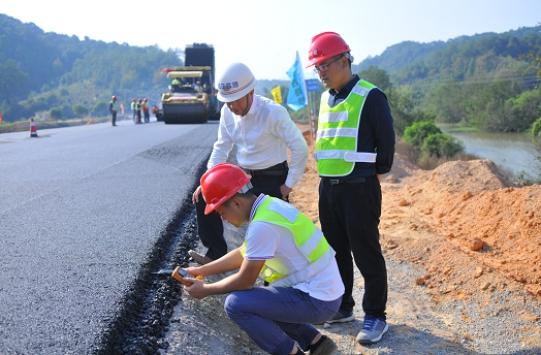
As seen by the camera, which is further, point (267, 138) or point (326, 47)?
point (267, 138)

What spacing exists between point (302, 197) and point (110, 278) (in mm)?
5936

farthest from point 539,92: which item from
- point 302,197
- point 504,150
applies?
point 302,197

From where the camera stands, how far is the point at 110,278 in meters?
3.64

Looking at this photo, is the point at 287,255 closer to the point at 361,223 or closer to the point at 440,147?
the point at 361,223

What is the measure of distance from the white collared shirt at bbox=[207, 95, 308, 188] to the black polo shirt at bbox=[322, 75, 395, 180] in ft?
1.36

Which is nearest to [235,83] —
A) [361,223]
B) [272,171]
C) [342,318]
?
[272,171]

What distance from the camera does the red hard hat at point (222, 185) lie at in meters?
2.74

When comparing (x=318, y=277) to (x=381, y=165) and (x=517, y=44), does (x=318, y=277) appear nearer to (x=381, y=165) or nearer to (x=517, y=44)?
(x=381, y=165)

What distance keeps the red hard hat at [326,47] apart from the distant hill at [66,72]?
63.9 metres

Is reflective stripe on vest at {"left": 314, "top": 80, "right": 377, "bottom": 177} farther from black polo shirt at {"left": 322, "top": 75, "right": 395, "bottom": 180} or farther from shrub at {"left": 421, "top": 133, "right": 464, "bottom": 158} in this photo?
shrub at {"left": 421, "top": 133, "right": 464, "bottom": 158}

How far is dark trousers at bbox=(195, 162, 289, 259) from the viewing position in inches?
151

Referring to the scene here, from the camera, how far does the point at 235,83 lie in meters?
3.50

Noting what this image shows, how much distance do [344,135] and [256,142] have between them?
657 millimetres

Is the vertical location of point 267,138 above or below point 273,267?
above
